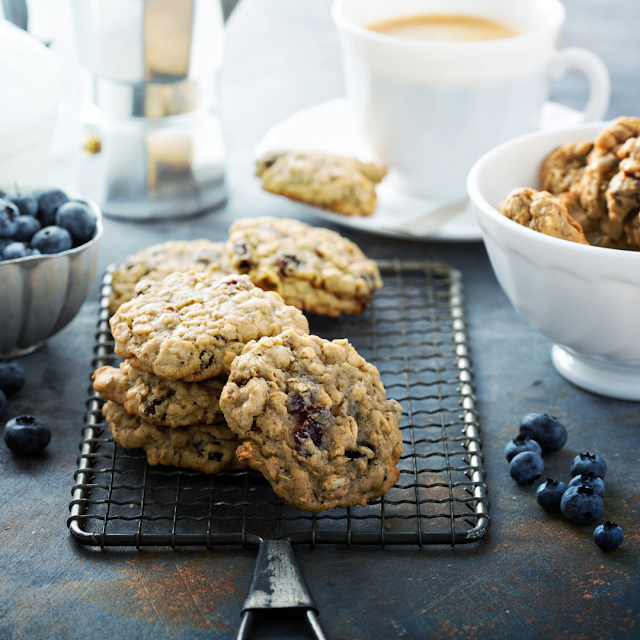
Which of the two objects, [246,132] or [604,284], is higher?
[604,284]

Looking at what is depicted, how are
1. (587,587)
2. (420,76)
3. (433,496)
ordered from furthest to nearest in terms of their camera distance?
(420,76)
(433,496)
(587,587)

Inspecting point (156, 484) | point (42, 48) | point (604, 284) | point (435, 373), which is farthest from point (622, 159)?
point (42, 48)

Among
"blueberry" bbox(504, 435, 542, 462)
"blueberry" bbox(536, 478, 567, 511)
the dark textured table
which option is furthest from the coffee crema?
"blueberry" bbox(536, 478, 567, 511)

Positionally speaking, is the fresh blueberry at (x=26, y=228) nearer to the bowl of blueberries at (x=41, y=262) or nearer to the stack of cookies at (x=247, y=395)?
the bowl of blueberries at (x=41, y=262)

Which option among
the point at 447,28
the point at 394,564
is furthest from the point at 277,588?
the point at 447,28

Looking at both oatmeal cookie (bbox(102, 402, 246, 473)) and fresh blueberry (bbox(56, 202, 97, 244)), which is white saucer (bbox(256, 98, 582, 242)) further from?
oatmeal cookie (bbox(102, 402, 246, 473))

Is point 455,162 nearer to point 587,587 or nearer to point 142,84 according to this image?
point 142,84
